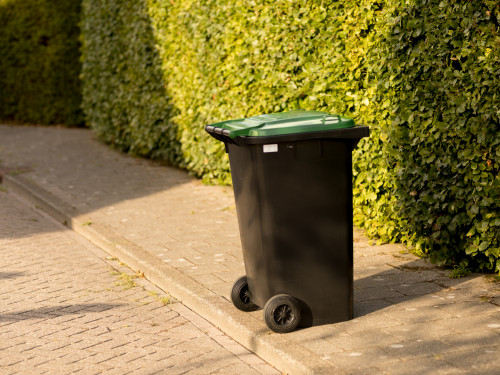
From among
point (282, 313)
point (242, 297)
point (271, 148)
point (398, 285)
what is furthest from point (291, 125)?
point (398, 285)

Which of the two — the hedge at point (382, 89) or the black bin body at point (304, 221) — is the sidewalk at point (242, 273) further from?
the hedge at point (382, 89)

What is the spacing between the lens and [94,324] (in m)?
5.53

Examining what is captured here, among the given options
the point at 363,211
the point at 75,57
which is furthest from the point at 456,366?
the point at 75,57

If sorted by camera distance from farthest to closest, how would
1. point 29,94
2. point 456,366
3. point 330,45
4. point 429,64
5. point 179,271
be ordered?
point 29,94 → point 330,45 → point 179,271 → point 429,64 → point 456,366

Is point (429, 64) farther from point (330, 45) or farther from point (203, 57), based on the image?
point (203, 57)

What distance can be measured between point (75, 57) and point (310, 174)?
1252 centimetres

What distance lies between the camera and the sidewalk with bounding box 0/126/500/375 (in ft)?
14.8

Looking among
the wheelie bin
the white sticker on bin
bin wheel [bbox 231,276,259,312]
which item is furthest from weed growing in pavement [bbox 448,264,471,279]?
the white sticker on bin

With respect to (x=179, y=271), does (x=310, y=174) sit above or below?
above

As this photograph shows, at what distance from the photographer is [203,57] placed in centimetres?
1010

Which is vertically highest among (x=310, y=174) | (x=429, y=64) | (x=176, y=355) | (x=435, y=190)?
(x=429, y=64)

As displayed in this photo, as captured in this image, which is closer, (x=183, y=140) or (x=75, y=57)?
(x=183, y=140)

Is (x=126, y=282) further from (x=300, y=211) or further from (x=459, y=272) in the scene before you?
(x=459, y=272)

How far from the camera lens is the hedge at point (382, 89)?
18.8ft
